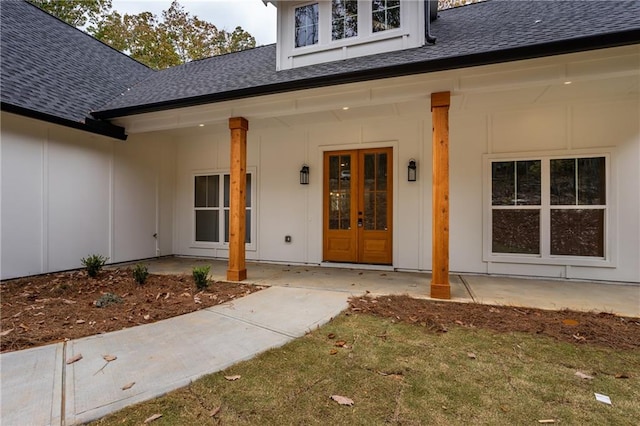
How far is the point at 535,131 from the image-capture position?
5.84m

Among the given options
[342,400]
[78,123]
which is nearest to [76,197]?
[78,123]

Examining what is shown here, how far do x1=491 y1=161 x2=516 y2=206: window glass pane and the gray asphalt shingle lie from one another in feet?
27.8

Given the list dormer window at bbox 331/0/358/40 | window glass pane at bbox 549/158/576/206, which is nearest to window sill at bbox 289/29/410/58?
dormer window at bbox 331/0/358/40

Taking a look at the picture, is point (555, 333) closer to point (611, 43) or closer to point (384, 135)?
point (611, 43)

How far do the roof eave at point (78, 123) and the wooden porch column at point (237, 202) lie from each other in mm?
3255

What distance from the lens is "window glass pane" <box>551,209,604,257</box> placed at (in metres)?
5.55

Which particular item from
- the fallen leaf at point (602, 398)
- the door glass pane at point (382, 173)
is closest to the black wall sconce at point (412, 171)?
the door glass pane at point (382, 173)

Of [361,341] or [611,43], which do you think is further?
[611,43]

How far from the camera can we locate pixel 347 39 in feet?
19.9

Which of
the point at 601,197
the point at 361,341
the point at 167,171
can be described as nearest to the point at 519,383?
the point at 361,341

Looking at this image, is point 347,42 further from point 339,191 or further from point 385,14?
point 339,191

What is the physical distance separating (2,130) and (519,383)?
816cm

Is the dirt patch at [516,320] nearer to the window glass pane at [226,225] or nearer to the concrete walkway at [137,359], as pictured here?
the concrete walkway at [137,359]

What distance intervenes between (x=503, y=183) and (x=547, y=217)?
98 centimetres
